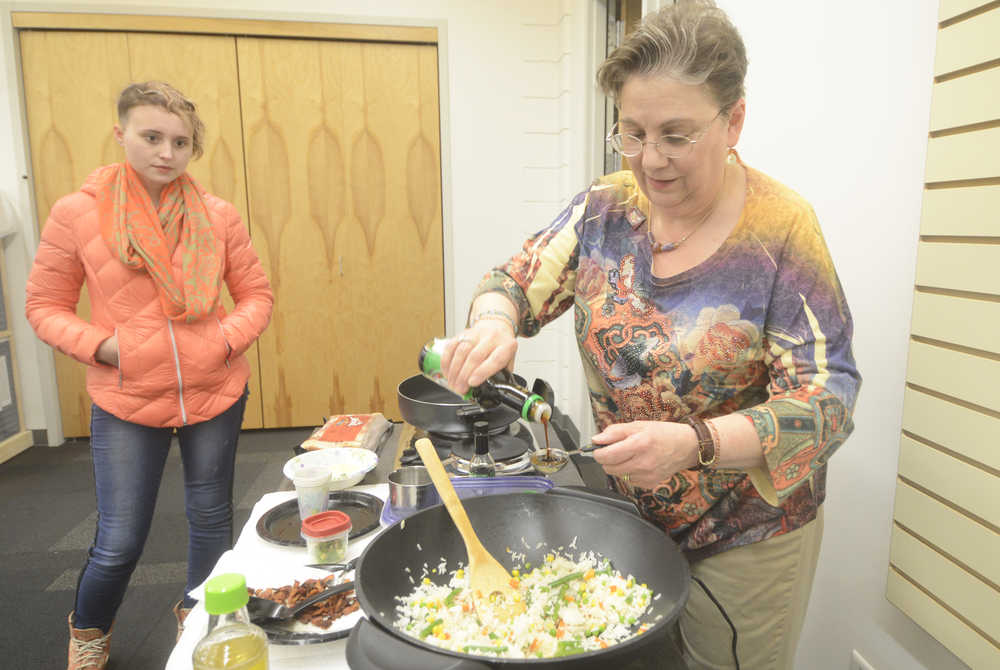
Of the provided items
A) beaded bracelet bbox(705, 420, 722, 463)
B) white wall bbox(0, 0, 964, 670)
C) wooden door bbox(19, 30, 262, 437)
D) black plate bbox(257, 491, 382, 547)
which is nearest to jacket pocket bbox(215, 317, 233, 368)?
black plate bbox(257, 491, 382, 547)

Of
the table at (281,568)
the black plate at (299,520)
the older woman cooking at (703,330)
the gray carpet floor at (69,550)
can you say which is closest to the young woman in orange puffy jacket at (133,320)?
the gray carpet floor at (69,550)

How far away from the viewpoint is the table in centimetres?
89

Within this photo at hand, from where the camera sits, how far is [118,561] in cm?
180

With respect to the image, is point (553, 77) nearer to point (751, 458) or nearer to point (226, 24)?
point (226, 24)

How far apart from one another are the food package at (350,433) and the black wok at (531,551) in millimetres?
672

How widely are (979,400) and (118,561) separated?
2093 mm

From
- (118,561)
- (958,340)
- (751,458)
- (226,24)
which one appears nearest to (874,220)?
(958,340)

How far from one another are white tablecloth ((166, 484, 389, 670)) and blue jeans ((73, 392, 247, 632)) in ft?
2.20

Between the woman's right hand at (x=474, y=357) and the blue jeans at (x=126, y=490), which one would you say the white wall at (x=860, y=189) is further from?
the blue jeans at (x=126, y=490)

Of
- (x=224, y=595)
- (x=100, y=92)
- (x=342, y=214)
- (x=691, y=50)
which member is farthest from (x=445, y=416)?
(x=100, y=92)

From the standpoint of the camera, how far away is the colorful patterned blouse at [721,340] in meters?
0.95

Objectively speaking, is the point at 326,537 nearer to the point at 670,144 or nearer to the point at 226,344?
the point at 670,144

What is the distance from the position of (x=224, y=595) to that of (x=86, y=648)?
1.58 meters

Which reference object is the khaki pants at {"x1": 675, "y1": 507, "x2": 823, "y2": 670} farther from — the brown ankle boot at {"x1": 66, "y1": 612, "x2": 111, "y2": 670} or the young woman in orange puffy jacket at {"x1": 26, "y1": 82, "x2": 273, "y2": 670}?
the brown ankle boot at {"x1": 66, "y1": 612, "x2": 111, "y2": 670}
